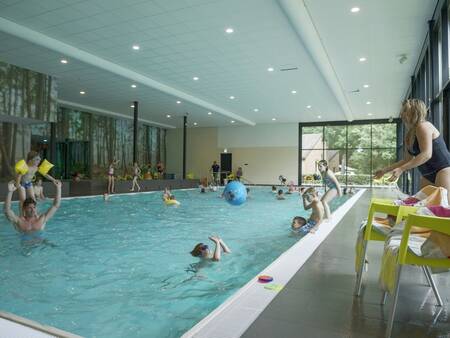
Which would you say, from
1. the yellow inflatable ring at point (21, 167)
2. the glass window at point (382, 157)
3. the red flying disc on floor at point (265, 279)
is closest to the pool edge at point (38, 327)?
the red flying disc on floor at point (265, 279)

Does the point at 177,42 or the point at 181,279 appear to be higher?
the point at 177,42

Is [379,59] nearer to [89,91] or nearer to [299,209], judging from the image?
[299,209]

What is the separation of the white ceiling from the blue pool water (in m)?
4.74

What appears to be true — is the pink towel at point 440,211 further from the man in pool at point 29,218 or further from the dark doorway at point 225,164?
the dark doorway at point 225,164

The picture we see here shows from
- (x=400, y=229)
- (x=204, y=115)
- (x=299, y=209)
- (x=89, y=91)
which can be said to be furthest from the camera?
(x=204, y=115)

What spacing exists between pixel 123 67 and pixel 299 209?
767 cm

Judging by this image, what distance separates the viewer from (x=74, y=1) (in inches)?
277

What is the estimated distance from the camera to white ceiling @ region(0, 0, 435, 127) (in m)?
7.36

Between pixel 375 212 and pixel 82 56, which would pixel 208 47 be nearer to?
pixel 82 56

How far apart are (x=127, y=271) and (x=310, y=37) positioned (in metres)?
7.17

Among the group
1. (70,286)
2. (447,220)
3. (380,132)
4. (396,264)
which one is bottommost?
(70,286)

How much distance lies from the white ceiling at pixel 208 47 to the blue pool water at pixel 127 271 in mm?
4744

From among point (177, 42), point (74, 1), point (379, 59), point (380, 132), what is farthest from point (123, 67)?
point (380, 132)

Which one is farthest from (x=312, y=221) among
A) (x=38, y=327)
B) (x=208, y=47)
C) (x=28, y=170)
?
(x=208, y=47)
